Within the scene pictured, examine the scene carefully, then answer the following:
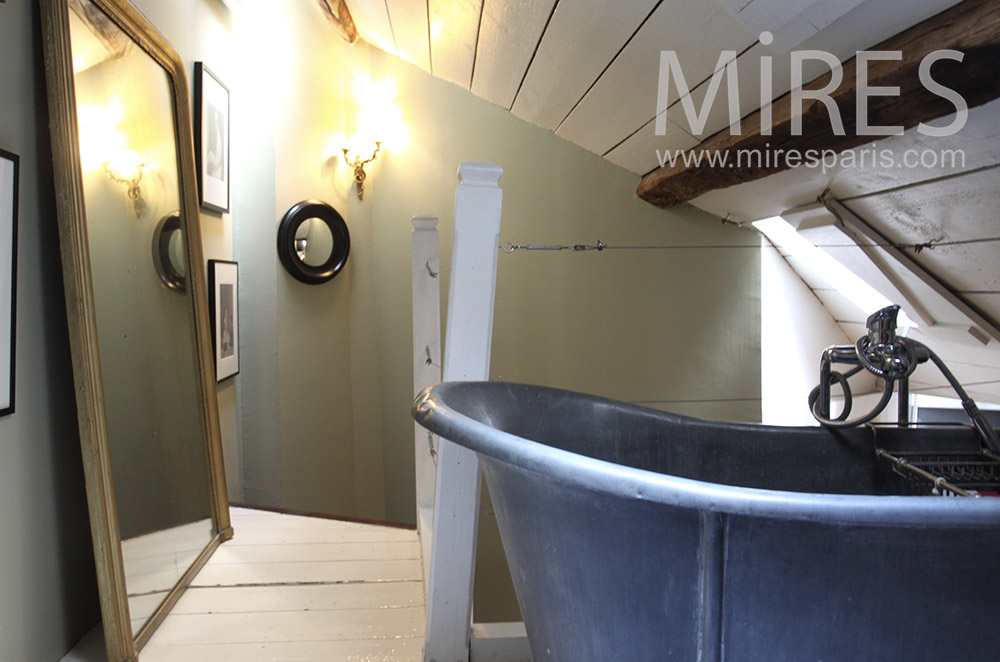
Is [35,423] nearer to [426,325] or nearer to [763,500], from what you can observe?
[426,325]

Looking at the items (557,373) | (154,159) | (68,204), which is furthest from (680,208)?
(68,204)

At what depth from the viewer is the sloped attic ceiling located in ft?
3.92

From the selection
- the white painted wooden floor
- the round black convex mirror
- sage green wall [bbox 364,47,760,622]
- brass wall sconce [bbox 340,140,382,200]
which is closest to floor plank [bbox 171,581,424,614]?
the white painted wooden floor

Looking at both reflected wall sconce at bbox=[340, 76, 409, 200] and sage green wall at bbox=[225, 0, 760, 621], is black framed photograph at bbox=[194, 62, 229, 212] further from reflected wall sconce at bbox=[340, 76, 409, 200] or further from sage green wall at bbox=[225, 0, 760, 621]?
reflected wall sconce at bbox=[340, 76, 409, 200]

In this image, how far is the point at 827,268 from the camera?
95.5 inches

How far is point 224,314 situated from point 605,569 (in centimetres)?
197

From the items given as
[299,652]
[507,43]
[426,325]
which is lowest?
[299,652]

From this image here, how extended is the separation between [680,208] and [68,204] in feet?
6.81

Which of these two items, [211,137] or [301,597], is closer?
[301,597]

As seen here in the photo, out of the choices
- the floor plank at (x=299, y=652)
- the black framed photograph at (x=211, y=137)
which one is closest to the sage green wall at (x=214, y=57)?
the black framed photograph at (x=211, y=137)

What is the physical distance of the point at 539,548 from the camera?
73 cm

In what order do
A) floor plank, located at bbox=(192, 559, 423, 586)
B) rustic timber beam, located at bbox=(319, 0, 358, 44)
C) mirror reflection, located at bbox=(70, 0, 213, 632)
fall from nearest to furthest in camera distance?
mirror reflection, located at bbox=(70, 0, 213, 632)
floor plank, located at bbox=(192, 559, 423, 586)
rustic timber beam, located at bbox=(319, 0, 358, 44)

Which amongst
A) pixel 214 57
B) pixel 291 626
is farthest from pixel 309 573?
pixel 214 57

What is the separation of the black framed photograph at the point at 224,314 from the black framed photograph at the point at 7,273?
97cm
